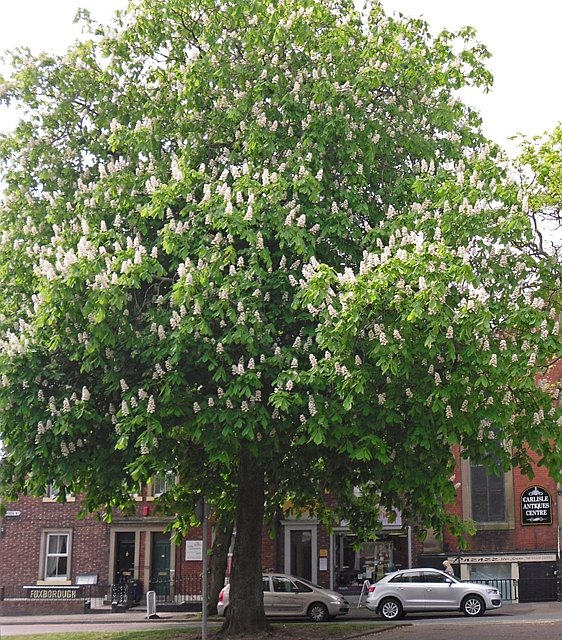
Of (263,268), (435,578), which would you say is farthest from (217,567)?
(263,268)

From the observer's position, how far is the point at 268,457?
15.8 metres

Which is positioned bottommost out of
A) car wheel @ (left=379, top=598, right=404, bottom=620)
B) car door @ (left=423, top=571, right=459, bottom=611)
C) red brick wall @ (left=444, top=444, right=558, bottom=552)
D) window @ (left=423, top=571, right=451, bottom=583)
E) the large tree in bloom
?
car wheel @ (left=379, top=598, right=404, bottom=620)

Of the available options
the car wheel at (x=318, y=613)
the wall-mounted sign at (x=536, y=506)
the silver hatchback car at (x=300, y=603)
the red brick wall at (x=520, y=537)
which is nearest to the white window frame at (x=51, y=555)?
the silver hatchback car at (x=300, y=603)

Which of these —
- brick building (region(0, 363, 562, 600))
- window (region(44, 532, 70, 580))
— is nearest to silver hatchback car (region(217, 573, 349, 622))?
brick building (region(0, 363, 562, 600))

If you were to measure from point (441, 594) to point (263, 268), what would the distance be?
629 inches

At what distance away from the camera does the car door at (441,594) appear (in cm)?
2711

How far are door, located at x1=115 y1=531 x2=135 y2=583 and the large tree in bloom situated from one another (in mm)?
18273

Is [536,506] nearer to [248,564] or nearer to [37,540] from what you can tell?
[248,564]

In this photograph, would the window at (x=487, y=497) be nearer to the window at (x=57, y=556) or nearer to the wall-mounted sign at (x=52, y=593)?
the wall-mounted sign at (x=52, y=593)

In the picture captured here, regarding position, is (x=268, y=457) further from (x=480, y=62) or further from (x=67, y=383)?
(x=480, y=62)

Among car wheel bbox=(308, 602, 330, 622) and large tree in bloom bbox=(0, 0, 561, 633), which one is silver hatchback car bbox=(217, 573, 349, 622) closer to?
car wheel bbox=(308, 602, 330, 622)

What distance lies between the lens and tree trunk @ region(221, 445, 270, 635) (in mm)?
18578

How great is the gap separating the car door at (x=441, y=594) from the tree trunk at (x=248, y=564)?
9801 millimetres

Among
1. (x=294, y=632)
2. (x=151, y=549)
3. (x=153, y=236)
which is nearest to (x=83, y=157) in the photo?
(x=153, y=236)
